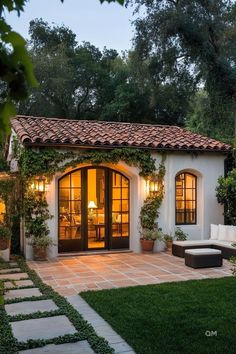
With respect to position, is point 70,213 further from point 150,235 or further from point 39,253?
point 150,235

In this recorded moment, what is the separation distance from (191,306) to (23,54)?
222 inches

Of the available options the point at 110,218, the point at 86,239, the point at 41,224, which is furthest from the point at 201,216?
the point at 41,224

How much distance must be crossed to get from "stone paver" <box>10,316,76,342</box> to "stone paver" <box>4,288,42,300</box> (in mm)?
1393

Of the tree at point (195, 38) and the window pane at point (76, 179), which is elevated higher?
the tree at point (195, 38)

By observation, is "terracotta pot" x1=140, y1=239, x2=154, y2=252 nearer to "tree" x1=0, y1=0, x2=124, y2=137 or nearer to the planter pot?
the planter pot

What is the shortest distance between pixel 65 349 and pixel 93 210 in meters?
A: 7.28

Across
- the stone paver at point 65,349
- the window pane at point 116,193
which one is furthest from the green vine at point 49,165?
the stone paver at point 65,349

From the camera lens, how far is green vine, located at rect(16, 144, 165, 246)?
10.2 m

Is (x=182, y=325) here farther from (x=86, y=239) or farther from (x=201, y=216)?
(x=201, y=216)

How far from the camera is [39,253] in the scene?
10.2 meters

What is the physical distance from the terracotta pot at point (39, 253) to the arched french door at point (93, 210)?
906mm

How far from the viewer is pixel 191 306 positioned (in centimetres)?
605

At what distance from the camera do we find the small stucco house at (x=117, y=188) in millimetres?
10906

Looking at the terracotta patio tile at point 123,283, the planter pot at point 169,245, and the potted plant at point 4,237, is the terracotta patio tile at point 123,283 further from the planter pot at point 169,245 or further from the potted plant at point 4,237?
the planter pot at point 169,245
